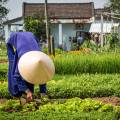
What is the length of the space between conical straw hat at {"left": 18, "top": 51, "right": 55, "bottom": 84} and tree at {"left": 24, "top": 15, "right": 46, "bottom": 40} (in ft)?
116

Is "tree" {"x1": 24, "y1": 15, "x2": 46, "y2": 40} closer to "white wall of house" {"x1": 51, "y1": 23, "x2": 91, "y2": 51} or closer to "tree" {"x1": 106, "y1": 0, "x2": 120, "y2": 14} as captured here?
"white wall of house" {"x1": 51, "y1": 23, "x2": 91, "y2": 51}

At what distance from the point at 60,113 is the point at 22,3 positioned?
5054cm

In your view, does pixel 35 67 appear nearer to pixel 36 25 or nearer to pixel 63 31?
pixel 36 25

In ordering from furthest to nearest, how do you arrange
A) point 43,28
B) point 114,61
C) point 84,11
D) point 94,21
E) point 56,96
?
point 84,11, point 94,21, point 43,28, point 114,61, point 56,96

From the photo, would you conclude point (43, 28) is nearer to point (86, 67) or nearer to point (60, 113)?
point (86, 67)

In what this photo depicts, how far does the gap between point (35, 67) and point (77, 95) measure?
17.3 ft

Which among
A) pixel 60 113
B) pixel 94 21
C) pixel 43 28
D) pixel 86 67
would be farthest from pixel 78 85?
pixel 94 21

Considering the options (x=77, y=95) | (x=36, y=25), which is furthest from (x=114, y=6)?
(x=77, y=95)

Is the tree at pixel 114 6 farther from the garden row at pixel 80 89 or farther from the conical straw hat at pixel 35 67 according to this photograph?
the conical straw hat at pixel 35 67

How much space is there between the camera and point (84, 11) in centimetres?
5478

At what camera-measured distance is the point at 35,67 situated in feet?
21.1

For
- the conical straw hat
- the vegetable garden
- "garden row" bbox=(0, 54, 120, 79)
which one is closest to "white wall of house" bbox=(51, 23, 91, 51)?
"garden row" bbox=(0, 54, 120, 79)

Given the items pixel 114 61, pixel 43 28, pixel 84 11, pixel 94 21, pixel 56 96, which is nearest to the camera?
pixel 56 96

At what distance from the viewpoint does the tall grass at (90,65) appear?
54.3 ft
